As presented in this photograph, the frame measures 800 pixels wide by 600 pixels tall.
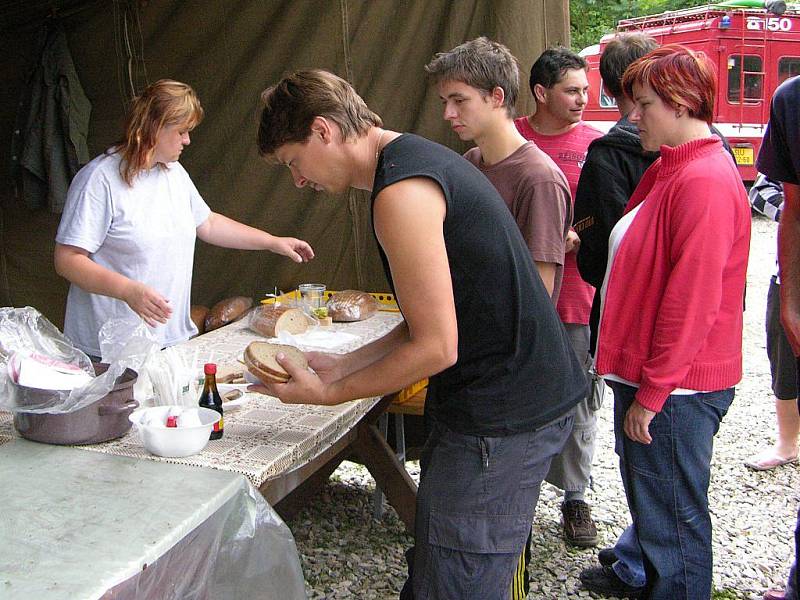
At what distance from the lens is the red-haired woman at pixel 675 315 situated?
6.65ft

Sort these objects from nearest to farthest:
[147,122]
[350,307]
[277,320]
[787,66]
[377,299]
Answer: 1. [147,122]
2. [277,320]
3. [350,307]
4. [377,299]
5. [787,66]

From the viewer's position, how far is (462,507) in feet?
5.61

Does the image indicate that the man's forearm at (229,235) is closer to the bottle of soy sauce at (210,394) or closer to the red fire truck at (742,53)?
the bottle of soy sauce at (210,394)

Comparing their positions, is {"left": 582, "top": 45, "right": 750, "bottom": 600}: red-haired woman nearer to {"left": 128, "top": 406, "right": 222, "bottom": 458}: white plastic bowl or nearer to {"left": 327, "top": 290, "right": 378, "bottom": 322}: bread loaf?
{"left": 128, "top": 406, "right": 222, "bottom": 458}: white plastic bowl

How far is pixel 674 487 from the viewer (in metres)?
2.20

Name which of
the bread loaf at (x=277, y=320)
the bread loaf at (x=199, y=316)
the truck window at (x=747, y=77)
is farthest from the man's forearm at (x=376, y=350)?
the truck window at (x=747, y=77)

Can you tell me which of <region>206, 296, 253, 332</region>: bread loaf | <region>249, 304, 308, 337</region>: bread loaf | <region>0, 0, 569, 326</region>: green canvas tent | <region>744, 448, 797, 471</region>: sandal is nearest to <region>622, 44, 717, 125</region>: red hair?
<region>249, 304, 308, 337</region>: bread loaf

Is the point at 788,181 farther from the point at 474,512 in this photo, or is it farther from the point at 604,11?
the point at 604,11

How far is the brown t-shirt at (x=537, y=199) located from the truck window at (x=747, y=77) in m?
10.1

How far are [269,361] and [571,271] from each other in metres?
1.63

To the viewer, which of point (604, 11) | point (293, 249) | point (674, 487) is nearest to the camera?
point (674, 487)

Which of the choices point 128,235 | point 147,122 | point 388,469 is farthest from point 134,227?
point 388,469

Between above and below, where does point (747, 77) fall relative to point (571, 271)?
above

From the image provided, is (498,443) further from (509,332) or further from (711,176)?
(711,176)
